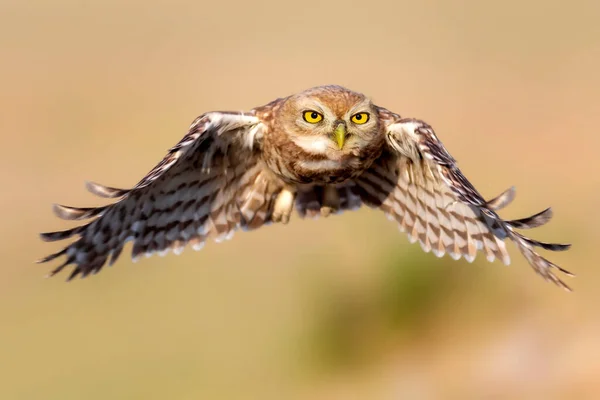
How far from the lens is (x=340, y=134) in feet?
24.2

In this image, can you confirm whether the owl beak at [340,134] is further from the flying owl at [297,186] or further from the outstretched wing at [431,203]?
the outstretched wing at [431,203]

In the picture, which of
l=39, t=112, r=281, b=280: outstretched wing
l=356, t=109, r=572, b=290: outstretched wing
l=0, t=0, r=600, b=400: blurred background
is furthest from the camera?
l=0, t=0, r=600, b=400: blurred background

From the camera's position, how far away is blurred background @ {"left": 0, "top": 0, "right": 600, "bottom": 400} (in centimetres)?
1080

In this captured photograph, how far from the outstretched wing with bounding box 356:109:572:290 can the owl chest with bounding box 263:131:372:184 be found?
30 cm

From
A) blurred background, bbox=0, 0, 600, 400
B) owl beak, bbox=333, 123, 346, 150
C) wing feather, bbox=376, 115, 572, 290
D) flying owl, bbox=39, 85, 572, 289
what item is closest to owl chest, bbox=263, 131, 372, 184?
flying owl, bbox=39, 85, 572, 289

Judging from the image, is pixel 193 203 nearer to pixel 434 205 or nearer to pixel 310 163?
pixel 310 163

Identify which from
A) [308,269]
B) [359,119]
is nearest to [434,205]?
[359,119]

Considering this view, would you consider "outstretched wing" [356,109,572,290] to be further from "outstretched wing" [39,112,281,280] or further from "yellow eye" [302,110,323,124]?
"outstretched wing" [39,112,281,280]

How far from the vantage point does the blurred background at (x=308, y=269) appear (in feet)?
35.4

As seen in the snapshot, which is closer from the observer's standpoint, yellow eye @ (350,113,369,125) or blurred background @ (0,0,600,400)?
yellow eye @ (350,113,369,125)

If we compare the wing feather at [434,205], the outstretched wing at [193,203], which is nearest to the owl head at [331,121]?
the wing feather at [434,205]

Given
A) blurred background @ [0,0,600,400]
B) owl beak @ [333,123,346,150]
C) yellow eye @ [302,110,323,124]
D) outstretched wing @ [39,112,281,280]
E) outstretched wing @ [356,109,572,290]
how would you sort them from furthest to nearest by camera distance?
blurred background @ [0,0,600,400]
yellow eye @ [302,110,323,124]
owl beak @ [333,123,346,150]
outstretched wing @ [39,112,281,280]
outstretched wing @ [356,109,572,290]

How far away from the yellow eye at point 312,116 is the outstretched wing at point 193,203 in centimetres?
38

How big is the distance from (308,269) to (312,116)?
4485 millimetres
